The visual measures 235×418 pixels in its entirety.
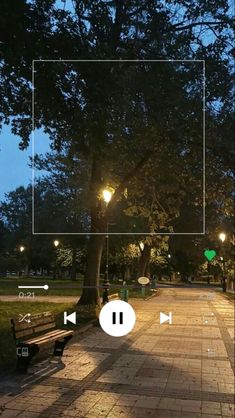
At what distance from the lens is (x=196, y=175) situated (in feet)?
46.7

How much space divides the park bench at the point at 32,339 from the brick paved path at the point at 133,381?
263 mm

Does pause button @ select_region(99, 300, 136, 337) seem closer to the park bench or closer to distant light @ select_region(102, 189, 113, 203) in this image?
the park bench

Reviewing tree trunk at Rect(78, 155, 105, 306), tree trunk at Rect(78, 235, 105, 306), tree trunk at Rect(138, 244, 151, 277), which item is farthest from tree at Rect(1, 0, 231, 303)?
tree trunk at Rect(138, 244, 151, 277)

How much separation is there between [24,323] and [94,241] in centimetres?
1019

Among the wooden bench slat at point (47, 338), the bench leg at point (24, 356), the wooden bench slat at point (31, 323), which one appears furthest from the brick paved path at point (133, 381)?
the wooden bench slat at point (31, 323)

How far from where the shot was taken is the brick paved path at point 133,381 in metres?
6.58

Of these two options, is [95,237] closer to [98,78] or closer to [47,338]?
[47,338]

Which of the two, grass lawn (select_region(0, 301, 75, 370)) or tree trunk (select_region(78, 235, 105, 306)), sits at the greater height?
tree trunk (select_region(78, 235, 105, 306))

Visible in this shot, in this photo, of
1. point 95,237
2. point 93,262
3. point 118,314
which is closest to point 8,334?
point 118,314

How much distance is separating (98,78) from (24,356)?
429 centimetres

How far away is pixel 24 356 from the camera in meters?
8.29

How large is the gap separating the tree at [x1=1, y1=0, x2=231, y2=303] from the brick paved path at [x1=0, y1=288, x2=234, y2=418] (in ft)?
11.2

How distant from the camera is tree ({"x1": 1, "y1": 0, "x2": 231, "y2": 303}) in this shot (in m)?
7.22

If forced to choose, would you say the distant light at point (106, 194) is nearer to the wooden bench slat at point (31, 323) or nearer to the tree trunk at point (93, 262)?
the tree trunk at point (93, 262)
